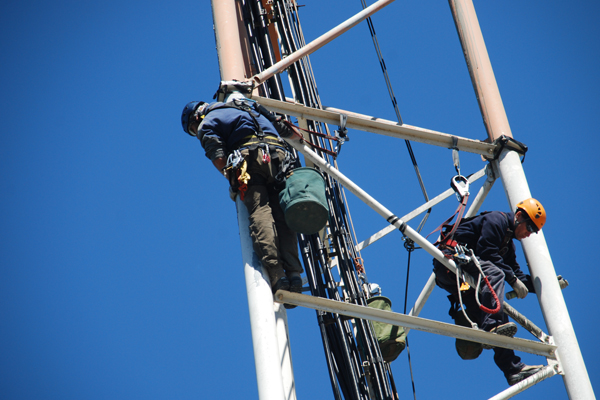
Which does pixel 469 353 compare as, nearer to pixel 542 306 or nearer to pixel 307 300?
pixel 542 306

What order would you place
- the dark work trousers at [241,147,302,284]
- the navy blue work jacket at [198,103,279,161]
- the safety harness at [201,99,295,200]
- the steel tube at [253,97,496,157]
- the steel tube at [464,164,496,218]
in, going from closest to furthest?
1. the dark work trousers at [241,147,302,284]
2. the safety harness at [201,99,295,200]
3. the navy blue work jacket at [198,103,279,161]
4. the steel tube at [253,97,496,157]
5. the steel tube at [464,164,496,218]

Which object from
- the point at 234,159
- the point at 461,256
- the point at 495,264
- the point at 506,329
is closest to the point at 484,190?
the point at 495,264

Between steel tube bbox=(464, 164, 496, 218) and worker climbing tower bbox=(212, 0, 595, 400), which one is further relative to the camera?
steel tube bbox=(464, 164, 496, 218)

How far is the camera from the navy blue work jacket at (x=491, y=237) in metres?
6.87

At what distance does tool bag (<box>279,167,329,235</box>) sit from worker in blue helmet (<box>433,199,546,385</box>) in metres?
1.72

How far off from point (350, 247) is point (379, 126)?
2.23 m

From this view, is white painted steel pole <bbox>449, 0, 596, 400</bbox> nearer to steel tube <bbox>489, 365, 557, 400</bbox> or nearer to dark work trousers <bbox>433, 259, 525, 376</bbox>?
steel tube <bbox>489, 365, 557, 400</bbox>

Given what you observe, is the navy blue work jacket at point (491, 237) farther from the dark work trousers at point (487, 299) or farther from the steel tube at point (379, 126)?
the steel tube at point (379, 126)

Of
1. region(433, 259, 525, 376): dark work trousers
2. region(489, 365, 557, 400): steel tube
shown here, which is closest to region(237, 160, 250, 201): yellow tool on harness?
region(433, 259, 525, 376): dark work trousers

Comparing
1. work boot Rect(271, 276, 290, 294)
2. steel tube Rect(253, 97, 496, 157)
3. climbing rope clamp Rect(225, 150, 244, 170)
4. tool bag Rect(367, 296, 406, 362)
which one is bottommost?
work boot Rect(271, 276, 290, 294)

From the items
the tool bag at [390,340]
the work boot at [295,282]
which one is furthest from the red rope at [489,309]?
the tool bag at [390,340]

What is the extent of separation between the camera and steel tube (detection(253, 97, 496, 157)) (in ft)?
22.3

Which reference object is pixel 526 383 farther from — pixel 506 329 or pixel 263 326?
pixel 263 326

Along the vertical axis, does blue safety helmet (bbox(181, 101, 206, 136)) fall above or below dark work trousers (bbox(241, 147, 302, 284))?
above
